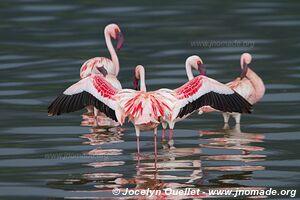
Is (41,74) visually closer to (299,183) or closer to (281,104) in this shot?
(281,104)

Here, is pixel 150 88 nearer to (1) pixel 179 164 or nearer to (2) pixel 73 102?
(2) pixel 73 102

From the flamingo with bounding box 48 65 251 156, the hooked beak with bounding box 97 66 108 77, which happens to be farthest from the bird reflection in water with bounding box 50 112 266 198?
the hooked beak with bounding box 97 66 108 77

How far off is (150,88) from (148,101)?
564 cm

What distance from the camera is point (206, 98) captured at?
13.2 meters

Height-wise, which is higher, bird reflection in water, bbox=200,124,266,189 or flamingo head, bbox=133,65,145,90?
flamingo head, bbox=133,65,145,90

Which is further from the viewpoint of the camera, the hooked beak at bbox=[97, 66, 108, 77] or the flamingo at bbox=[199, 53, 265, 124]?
the hooked beak at bbox=[97, 66, 108, 77]

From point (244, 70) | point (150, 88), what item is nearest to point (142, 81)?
point (244, 70)

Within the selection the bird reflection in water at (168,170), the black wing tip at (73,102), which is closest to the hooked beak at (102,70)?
the bird reflection in water at (168,170)

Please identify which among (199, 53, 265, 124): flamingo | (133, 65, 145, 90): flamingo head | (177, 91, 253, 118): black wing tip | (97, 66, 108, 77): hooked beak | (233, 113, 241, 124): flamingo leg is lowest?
(233, 113, 241, 124): flamingo leg

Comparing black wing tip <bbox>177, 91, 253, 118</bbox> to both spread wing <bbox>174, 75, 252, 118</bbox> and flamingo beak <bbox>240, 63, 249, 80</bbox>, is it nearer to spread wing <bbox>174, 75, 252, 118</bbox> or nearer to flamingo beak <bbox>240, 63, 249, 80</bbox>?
spread wing <bbox>174, 75, 252, 118</bbox>

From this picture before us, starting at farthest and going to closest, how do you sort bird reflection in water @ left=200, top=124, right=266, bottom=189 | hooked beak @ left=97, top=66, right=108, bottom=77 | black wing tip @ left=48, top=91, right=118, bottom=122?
hooked beak @ left=97, top=66, right=108, bottom=77, black wing tip @ left=48, top=91, right=118, bottom=122, bird reflection in water @ left=200, top=124, right=266, bottom=189

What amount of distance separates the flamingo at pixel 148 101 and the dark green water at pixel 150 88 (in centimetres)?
54

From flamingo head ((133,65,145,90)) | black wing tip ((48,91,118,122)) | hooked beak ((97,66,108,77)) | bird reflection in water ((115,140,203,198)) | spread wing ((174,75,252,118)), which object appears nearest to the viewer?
bird reflection in water ((115,140,203,198))

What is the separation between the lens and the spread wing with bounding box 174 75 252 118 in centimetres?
1309
